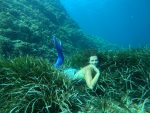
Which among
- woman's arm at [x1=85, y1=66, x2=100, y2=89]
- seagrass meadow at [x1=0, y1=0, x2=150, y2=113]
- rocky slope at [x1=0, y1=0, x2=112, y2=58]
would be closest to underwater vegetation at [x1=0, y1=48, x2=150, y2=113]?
seagrass meadow at [x1=0, y1=0, x2=150, y2=113]

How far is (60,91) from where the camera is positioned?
555 centimetres

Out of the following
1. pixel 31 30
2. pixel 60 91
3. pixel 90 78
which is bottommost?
pixel 60 91

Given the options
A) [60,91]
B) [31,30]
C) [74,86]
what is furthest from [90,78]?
[31,30]

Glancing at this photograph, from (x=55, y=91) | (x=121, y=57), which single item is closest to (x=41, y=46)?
(x=121, y=57)

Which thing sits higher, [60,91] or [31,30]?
[31,30]

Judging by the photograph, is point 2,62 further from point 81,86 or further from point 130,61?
point 130,61

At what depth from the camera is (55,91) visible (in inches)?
214

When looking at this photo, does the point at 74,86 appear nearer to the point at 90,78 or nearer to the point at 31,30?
the point at 90,78

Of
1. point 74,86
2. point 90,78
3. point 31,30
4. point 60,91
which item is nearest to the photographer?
point 60,91

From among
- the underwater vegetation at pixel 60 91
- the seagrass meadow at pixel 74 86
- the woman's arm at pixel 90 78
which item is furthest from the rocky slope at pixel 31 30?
the underwater vegetation at pixel 60 91

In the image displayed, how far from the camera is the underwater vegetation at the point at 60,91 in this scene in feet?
16.9

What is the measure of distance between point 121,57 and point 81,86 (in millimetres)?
2210

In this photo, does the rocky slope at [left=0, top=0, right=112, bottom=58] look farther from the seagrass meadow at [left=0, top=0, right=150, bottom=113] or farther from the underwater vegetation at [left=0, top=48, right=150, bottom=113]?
the underwater vegetation at [left=0, top=48, right=150, bottom=113]

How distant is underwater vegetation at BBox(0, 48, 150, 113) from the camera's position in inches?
203
